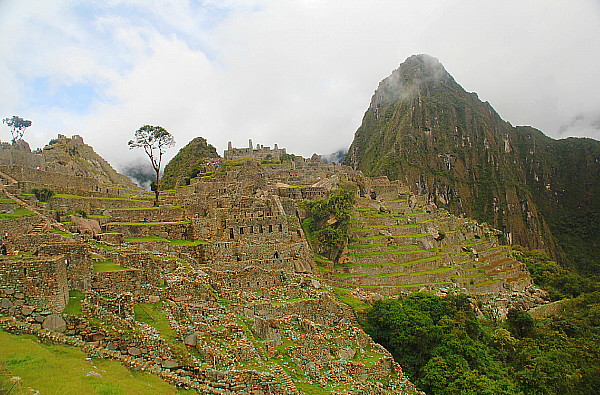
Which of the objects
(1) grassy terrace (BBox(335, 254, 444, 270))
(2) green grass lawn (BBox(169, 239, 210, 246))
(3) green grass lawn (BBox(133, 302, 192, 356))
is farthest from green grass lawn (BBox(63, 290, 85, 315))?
(1) grassy terrace (BBox(335, 254, 444, 270))

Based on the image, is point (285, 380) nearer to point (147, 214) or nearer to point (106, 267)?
point (106, 267)

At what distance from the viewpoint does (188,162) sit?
53.7 meters

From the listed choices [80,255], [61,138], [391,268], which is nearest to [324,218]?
[391,268]

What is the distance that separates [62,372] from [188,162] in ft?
158

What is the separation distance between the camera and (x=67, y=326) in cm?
962

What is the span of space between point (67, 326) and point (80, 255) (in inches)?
99.3

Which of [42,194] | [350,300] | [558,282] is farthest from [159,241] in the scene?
[558,282]

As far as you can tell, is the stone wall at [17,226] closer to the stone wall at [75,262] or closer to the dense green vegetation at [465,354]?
the stone wall at [75,262]

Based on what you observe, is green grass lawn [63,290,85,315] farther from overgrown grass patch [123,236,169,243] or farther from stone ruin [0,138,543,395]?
overgrown grass patch [123,236,169,243]

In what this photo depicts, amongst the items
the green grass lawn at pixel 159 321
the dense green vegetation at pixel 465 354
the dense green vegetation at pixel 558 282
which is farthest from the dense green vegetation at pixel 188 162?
the dense green vegetation at pixel 558 282

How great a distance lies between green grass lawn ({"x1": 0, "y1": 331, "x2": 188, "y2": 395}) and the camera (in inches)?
275

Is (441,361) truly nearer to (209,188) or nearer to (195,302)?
(195,302)

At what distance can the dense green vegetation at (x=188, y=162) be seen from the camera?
48347 millimetres

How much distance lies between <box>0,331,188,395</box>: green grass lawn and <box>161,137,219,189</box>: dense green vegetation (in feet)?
122
